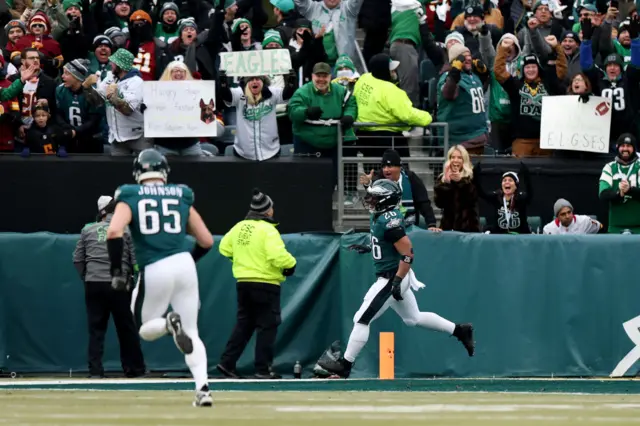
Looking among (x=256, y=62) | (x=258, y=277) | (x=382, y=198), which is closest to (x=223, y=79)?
(x=256, y=62)

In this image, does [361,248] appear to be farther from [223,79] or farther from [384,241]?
[223,79]

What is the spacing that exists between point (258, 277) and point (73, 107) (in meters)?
3.44

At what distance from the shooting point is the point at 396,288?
13.8 meters

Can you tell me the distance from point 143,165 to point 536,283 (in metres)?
5.78

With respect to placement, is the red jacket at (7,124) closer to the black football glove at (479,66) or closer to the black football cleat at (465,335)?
the black football glove at (479,66)

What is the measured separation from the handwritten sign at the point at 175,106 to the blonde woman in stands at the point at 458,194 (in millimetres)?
2607

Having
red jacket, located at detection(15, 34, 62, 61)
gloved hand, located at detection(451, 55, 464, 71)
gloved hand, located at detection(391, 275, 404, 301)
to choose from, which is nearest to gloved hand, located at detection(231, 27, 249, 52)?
red jacket, located at detection(15, 34, 62, 61)

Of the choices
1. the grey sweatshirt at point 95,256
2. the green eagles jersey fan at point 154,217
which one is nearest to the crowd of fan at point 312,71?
the grey sweatshirt at point 95,256

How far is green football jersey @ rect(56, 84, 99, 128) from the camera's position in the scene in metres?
16.6

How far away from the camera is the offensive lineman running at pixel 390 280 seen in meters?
13.8

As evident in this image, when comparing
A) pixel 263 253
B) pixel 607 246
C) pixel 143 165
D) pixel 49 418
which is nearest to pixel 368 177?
pixel 263 253

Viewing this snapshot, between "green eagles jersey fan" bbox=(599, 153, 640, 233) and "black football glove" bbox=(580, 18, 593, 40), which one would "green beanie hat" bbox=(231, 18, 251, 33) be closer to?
"black football glove" bbox=(580, 18, 593, 40)

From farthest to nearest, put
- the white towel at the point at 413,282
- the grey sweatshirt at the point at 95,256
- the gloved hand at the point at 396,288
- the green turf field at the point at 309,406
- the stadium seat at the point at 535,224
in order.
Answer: the stadium seat at the point at 535,224, the grey sweatshirt at the point at 95,256, the white towel at the point at 413,282, the gloved hand at the point at 396,288, the green turf field at the point at 309,406

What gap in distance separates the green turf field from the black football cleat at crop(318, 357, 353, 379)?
0.51 metres
